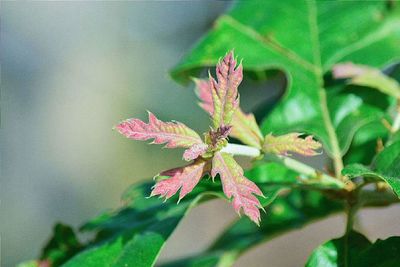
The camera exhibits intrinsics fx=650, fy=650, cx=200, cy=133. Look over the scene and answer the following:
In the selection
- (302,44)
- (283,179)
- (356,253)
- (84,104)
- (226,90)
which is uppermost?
(84,104)

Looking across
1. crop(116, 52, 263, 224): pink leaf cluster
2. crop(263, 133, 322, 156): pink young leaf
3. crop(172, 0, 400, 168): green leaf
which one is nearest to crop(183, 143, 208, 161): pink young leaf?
crop(116, 52, 263, 224): pink leaf cluster

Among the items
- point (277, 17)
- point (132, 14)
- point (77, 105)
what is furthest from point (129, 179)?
point (277, 17)

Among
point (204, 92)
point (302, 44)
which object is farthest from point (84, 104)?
point (204, 92)

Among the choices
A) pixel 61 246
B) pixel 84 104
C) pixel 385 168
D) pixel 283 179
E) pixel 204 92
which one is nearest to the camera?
pixel 385 168

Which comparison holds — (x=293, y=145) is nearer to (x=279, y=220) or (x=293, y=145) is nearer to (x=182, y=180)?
(x=182, y=180)

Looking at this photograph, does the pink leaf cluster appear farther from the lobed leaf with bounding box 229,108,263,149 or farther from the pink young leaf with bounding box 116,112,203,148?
the lobed leaf with bounding box 229,108,263,149

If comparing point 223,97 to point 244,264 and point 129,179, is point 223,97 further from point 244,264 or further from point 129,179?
point 129,179
